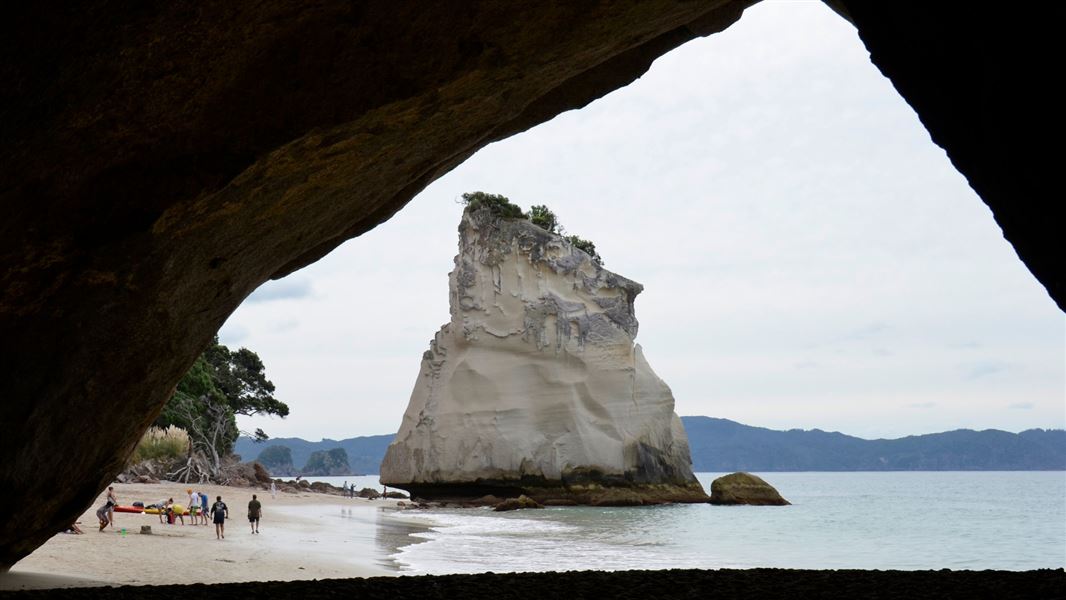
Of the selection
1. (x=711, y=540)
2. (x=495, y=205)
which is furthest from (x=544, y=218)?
(x=711, y=540)

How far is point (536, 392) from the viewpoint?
123ft

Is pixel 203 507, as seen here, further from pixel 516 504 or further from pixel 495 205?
pixel 495 205

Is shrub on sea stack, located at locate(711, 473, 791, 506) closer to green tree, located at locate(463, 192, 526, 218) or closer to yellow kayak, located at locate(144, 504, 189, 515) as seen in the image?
green tree, located at locate(463, 192, 526, 218)

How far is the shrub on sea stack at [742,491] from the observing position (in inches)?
1646

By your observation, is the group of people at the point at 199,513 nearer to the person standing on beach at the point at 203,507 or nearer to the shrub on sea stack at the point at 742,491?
the person standing on beach at the point at 203,507

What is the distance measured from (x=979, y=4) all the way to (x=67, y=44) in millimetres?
3994

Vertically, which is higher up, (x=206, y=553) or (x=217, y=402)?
(x=217, y=402)

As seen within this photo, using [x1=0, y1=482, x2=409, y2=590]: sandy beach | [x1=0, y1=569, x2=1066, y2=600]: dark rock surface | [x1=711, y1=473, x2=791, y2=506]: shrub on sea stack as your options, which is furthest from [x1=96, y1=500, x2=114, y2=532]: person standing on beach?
[x1=711, y1=473, x2=791, y2=506]: shrub on sea stack

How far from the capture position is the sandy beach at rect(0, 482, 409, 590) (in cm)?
1027

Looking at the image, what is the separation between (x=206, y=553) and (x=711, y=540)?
1461cm

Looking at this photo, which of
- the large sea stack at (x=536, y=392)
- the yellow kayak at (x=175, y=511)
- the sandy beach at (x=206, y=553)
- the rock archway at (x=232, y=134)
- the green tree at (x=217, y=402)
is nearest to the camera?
the rock archway at (x=232, y=134)

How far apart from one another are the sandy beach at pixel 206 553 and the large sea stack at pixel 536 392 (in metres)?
11.2

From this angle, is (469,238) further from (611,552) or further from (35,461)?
(35,461)

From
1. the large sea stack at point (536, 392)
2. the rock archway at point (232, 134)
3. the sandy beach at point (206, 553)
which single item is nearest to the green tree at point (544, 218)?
the large sea stack at point (536, 392)
